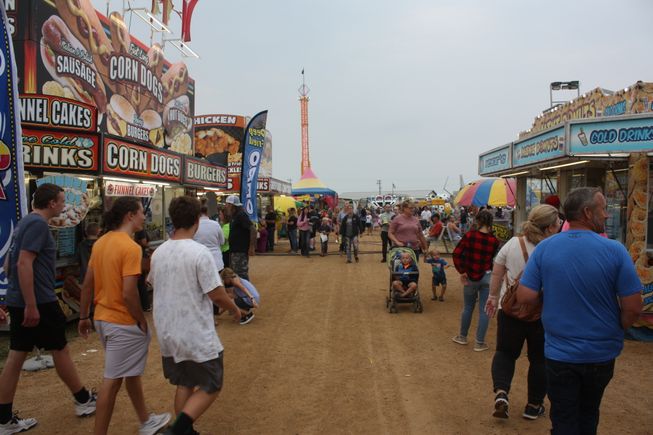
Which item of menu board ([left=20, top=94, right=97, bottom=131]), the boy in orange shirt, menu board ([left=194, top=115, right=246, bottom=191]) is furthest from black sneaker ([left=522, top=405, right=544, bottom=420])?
menu board ([left=194, top=115, right=246, bottom=191])

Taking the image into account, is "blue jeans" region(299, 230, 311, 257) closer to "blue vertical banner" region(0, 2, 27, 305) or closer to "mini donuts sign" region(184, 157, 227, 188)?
"mini donuts sign" region(184, 157, 227, 188)

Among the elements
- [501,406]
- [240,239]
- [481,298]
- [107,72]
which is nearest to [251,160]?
[240,239]

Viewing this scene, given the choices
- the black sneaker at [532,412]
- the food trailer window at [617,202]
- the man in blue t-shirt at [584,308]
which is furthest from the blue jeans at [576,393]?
the food trailer window at [617,202]

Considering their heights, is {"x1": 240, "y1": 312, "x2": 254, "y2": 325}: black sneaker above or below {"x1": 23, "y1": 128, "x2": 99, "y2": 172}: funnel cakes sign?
below

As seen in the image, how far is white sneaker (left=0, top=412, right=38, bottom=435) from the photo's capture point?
365 cm

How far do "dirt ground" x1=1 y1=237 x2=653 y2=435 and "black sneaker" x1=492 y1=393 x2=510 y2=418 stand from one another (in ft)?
0.28

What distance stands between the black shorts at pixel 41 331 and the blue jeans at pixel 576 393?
3.53m

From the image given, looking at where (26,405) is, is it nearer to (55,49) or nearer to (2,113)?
(2,113)

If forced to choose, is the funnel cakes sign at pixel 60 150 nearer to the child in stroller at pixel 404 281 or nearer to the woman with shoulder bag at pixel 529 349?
the child in stroller at pixel 404 281

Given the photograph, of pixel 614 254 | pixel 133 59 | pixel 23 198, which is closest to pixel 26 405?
pixel 23 198

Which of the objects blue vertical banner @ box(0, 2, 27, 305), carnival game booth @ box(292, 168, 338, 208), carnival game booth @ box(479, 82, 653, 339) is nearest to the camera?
blue vertical banner @ box(0, 2, 27, 305)

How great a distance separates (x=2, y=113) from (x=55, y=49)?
845cm

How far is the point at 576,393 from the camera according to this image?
8.63ft

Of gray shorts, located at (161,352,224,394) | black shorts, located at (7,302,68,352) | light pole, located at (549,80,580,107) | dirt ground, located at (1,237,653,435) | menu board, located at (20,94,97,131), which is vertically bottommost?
dirt ground, located at (1,237,653,435)
